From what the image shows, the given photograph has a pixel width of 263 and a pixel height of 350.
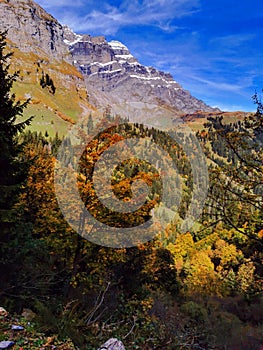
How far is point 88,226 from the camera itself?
46.5 ft

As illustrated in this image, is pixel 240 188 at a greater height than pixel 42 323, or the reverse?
pixel 240 188

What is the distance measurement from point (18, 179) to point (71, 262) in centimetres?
539

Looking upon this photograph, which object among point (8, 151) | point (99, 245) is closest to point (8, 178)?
point (8, 151)

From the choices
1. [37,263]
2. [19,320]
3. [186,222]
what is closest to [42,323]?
[19,320]

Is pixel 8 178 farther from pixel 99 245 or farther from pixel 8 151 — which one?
pixel 99 245

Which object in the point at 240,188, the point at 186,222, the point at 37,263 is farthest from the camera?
the point at 186,222

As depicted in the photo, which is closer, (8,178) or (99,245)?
(8,178)

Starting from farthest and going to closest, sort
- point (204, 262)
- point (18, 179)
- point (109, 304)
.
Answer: point (204, 262) → point (109, 304) → point (18, 179)

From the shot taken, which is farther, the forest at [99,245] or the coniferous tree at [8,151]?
the coniferous tree at [8,151]

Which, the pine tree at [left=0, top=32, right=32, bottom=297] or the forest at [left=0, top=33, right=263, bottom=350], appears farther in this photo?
the pine tree at [left=0, top=32, right=32, bottom=297]

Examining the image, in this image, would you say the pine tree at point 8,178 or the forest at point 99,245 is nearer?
the forest at point 99,245

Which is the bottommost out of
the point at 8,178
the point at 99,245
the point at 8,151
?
the point at 99,245

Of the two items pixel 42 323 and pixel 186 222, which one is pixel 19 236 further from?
pixel 186 222

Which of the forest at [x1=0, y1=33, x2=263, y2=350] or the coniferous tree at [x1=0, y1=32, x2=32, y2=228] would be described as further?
the coniferous tree at [x1=0, y1=32, x2=32, y2=228]
